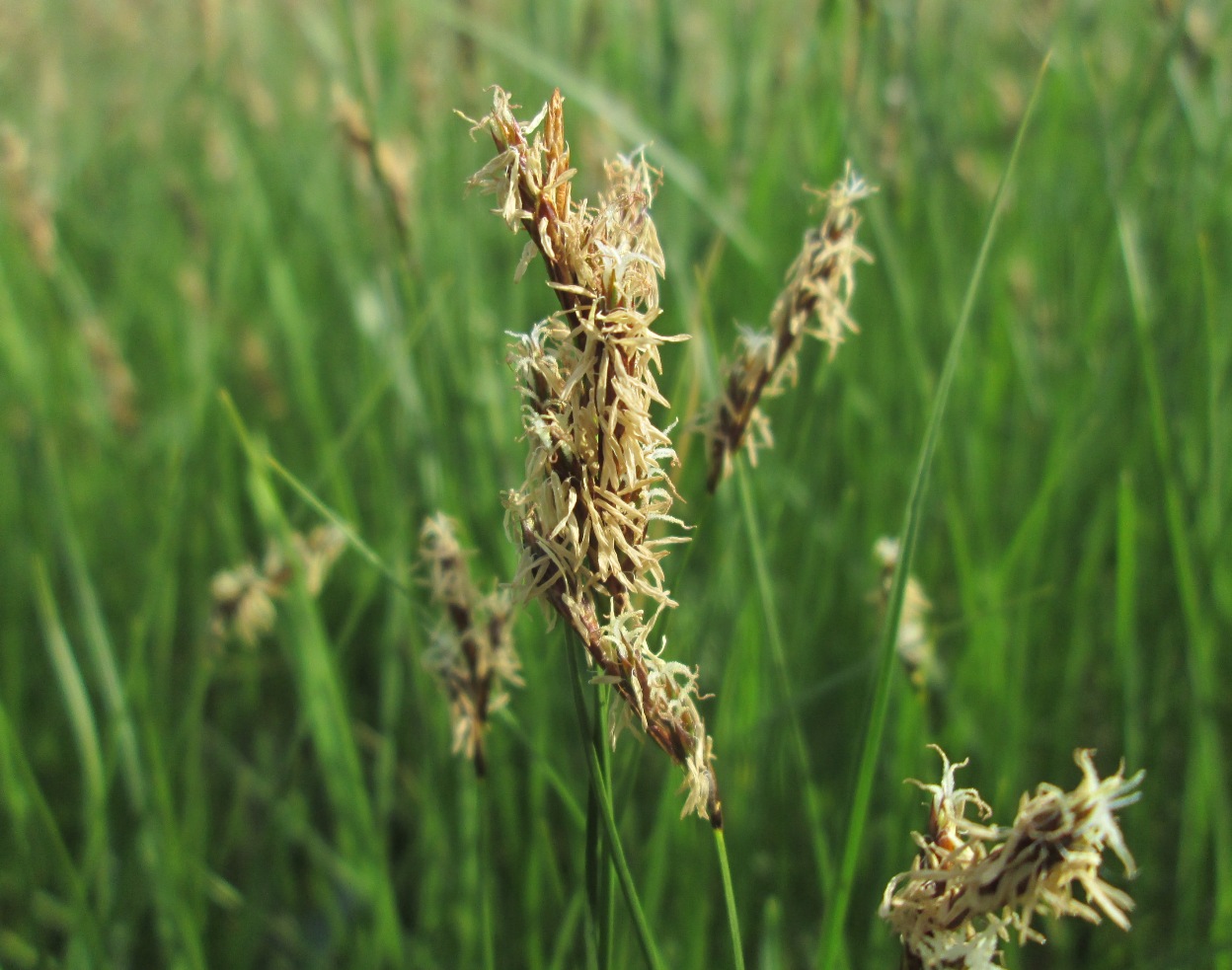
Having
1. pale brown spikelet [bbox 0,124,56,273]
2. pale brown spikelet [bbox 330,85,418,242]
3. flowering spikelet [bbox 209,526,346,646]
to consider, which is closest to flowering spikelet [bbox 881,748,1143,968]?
flowering spikelet [bbox 209,526,346,646]

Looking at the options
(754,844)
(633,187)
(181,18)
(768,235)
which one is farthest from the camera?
(181,18)

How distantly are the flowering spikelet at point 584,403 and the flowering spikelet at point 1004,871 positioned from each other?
3.7 inches

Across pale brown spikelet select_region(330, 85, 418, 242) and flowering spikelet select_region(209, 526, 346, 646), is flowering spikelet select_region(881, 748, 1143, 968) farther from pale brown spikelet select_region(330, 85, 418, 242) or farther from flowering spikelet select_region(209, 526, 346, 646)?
pale brown spikelet select_region(330, 85, 418, 242)

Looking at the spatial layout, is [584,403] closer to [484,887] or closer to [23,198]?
[484,887]

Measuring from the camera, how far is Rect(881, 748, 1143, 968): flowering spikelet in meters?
0.32

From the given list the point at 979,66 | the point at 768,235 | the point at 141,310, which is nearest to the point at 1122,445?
the point at 768,235

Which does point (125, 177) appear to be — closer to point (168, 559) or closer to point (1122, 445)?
point (168, 559)

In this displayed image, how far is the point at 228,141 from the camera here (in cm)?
202

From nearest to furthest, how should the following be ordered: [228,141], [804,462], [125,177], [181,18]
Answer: [804,462] < [228,141] < [125,177] < [181,18]

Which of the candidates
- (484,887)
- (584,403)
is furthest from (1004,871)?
(484,887)

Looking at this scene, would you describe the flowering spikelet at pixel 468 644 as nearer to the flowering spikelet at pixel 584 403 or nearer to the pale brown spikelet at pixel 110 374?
the flowering spikelet at pixel 584 403

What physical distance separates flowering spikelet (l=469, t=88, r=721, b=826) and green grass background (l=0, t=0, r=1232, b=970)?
0.37 ft

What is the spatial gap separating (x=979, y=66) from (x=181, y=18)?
312 centimetres

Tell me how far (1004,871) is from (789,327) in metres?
0.28
